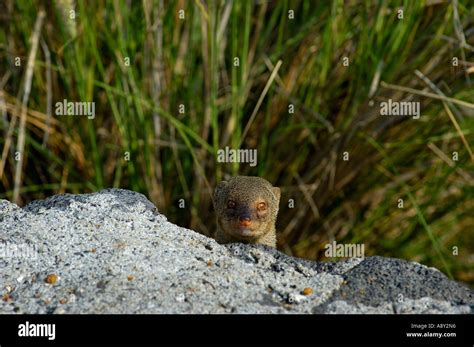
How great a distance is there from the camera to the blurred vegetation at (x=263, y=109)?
3934 mm

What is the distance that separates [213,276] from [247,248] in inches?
14.0

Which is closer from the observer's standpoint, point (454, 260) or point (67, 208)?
point (67, 208)

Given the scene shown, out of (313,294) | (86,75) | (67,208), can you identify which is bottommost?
(313,294)

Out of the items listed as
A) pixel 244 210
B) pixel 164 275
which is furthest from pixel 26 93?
pixel 164 275

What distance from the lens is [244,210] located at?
291 centimetres

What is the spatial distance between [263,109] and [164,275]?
6.33ft

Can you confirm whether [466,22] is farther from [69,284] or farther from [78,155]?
[69,284]

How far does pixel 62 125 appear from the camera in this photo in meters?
4.11

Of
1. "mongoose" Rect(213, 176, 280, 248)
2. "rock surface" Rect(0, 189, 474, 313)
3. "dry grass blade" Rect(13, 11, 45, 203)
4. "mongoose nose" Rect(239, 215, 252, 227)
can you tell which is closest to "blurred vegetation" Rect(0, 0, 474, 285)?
"dry grass blade" Rect(13, 11, 45, 203)

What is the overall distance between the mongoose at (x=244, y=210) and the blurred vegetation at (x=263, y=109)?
838 mm

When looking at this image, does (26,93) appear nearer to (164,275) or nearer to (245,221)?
(245,221)

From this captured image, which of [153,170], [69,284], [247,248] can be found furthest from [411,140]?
[69,284]

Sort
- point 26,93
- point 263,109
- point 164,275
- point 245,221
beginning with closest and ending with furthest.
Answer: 1. point 164,275
2. point 245,221
3. point 26,93
4. point 263,109

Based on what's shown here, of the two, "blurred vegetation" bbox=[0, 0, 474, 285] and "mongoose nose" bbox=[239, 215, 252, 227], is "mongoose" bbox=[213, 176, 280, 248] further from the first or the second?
"blurred vegetation" bbox=[0, 0, 474, 285]
